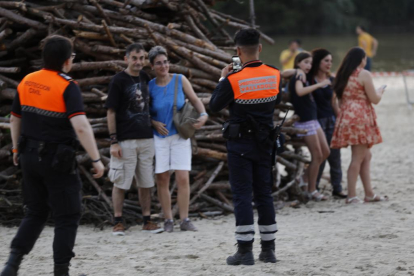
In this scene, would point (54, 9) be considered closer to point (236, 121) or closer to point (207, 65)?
point (207, 65)

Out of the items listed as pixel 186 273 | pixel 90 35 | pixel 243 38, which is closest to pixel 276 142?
pixel 243 38

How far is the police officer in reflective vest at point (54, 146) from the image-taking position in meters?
4.72

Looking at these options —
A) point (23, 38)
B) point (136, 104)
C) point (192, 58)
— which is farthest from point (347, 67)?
point (23, 38)

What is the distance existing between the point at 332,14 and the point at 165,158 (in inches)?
2158

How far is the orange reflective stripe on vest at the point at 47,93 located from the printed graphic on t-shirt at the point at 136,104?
6.27 ft

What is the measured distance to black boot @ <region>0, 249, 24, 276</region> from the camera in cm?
482

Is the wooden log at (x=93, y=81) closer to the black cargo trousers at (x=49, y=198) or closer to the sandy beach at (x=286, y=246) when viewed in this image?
the sandy beach at (x=286, y=246)

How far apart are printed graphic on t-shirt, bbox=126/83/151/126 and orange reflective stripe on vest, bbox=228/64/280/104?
5.25ft

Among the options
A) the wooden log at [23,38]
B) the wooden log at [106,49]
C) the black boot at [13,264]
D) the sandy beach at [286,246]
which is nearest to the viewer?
the black boot at [13,264]

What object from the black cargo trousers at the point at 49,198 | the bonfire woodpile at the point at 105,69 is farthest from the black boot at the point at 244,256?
the bonfire woodpile at the point at 105,69

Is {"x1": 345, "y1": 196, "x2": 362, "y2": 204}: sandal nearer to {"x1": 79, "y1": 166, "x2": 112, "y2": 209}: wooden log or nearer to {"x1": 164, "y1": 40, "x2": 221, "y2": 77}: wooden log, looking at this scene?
{"x1": 164, "y1": 40, "x2": 221, "y2": 77}: wooden log

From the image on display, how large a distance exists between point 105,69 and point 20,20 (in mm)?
1164

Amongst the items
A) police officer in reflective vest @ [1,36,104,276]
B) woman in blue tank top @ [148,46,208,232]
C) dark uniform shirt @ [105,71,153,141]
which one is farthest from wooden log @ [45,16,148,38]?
police officer in reflective vest @ [1,36,104,276]

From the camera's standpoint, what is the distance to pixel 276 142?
5.53 metres
